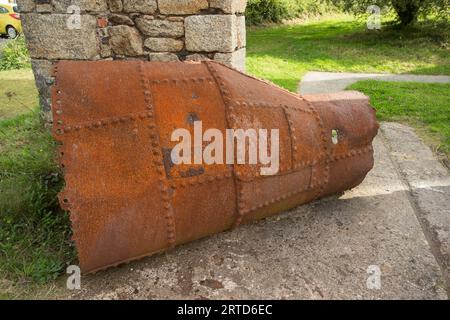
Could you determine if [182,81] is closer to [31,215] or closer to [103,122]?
[103,122]

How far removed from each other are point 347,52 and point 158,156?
31.8 feet

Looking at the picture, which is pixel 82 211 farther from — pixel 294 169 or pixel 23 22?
pixel 23 22

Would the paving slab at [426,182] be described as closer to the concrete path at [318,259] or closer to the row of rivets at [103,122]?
the concrete path at [318,259]

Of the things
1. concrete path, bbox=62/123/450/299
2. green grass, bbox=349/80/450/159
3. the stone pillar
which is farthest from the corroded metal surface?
green grass, bbox=349/80/450/159

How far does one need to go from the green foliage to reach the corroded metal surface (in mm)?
429

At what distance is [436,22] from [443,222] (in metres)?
12.4

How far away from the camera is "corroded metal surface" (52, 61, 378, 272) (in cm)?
→ 200

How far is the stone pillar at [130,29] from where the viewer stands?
3717mm

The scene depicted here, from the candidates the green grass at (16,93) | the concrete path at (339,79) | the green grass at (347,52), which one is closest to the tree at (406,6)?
the green grass at (347,52)

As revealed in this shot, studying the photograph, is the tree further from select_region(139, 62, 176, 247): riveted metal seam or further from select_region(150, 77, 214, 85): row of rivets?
select_region(139, 62, 176, 247): riveted metal seam

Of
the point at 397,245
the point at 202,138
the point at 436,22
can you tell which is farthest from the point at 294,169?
the point at 436,22

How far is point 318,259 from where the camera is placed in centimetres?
234

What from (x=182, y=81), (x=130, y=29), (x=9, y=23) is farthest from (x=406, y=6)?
(x=9, y=23)
